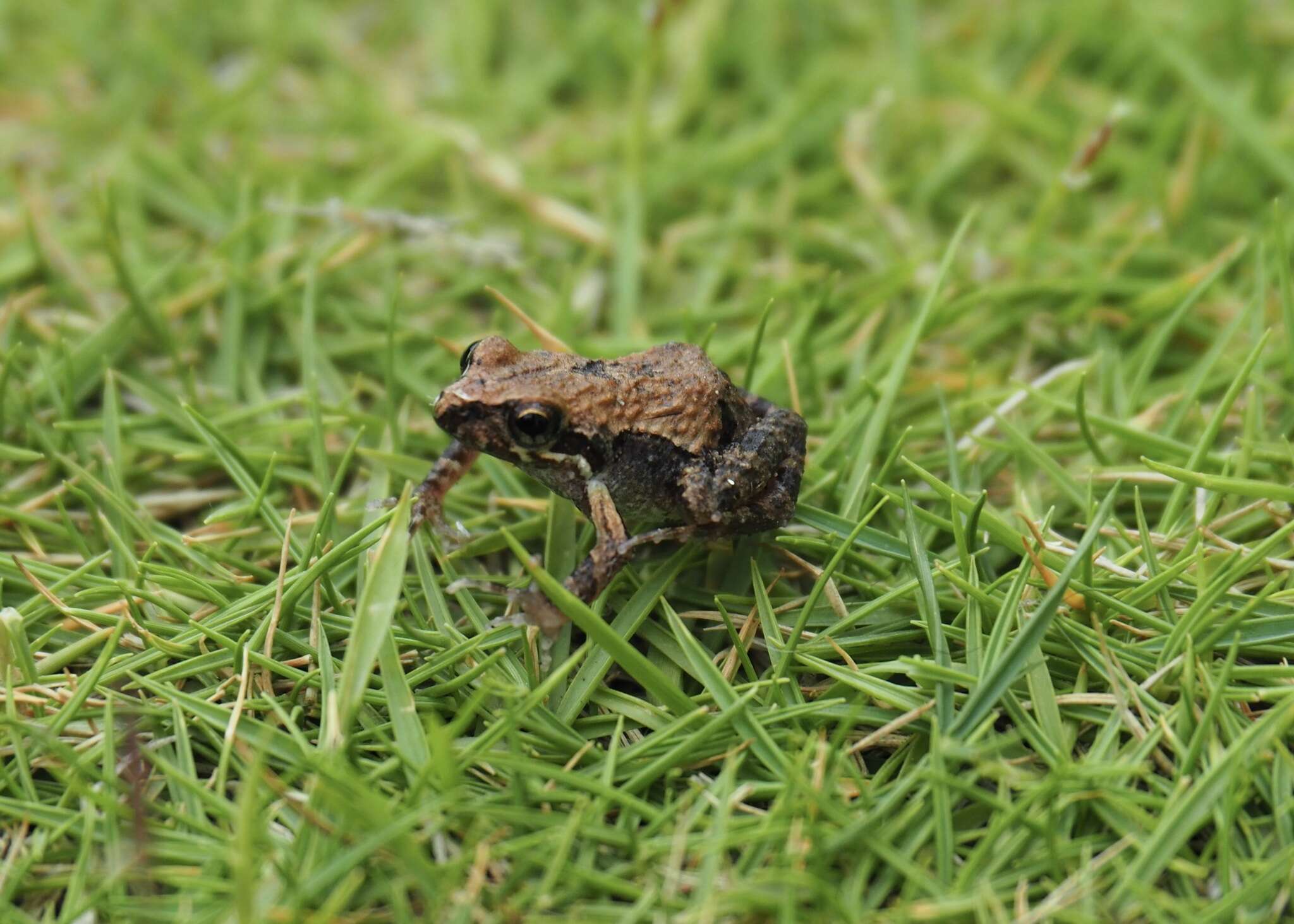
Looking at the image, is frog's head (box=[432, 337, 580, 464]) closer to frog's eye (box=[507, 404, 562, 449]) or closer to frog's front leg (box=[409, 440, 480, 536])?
frog's eye (box=[507, 404, 562, 449])

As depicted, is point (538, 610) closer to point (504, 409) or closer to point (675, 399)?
point (504, 409)

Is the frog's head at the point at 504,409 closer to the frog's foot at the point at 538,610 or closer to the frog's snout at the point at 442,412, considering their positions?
the frog's snout at the point at 442,412

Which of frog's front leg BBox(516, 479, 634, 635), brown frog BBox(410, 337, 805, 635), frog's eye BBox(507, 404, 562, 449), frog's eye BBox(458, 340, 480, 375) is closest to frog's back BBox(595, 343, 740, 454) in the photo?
brown frog BBox(410, 337, 805, 635)

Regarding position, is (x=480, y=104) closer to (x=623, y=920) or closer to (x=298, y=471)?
(x=298, y=471)

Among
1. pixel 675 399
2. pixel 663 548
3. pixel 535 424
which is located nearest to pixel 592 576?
pixel 663 548

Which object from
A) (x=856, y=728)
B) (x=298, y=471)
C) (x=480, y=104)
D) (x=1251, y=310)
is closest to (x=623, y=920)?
(x=856, y=728)
